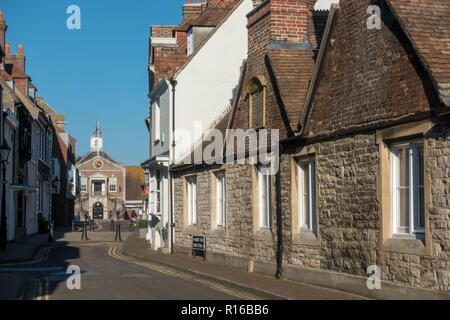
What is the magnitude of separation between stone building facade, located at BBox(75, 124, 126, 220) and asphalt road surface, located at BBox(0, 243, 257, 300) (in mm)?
83453

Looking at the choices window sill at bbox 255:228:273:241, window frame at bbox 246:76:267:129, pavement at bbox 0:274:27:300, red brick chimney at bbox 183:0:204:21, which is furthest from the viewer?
red brick chimney at bbox 183:0:204:21

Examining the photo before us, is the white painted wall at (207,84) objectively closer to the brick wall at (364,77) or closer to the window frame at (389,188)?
the brick wall at (364,77)

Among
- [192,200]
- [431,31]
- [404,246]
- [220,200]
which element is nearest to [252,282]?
[404,246]

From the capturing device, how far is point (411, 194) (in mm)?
11812

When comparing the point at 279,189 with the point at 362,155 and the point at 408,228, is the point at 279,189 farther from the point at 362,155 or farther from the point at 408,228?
the point at 408,228

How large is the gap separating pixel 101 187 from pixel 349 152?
98.4 m

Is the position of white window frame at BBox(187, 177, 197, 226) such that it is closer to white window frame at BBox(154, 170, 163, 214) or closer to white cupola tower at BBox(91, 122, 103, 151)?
white window frame at BBox(154, 170, 163, 214)

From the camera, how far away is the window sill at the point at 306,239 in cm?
1475

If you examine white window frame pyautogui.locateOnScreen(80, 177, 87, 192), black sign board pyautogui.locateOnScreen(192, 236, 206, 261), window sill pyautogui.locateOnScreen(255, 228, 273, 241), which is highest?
white window frame pyautogui.locateOnScreen(80, 177, 87, 192)

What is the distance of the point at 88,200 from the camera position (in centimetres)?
10638

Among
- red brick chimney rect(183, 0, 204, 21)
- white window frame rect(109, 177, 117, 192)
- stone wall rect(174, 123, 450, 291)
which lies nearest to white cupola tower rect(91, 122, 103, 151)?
white window frame rect(109, 177, 117, 192)

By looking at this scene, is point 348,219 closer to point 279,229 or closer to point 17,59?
point 279,229

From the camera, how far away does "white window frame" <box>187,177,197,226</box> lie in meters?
24.1

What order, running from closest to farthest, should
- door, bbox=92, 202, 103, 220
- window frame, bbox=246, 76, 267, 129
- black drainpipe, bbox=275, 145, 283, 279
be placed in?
black drainpipe, bbox=275, 145, 283, 279
window frame, bbox=246, 76, 267, 129
door, bbox=92, 202, 103, 220
